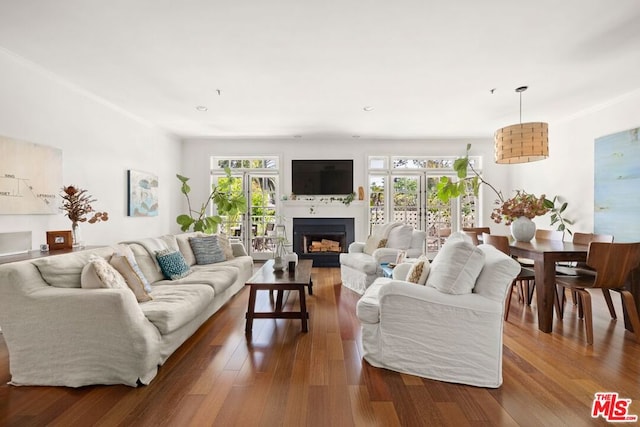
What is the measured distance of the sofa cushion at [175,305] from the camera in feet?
7.52

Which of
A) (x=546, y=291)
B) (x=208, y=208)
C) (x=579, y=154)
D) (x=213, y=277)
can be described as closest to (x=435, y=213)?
(x=579, y=154)

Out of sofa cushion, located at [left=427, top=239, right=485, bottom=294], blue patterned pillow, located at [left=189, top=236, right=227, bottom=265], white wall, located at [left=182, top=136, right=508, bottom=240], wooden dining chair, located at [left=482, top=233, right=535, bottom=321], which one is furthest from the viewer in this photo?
white wall, located at [left=182, top=136, right=508, bottom=240]

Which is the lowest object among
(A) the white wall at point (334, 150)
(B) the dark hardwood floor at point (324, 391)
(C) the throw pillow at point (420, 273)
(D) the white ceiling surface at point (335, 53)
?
(B) the dark hardwood floor at point (324, 391)

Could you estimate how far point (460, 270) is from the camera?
2191 mm

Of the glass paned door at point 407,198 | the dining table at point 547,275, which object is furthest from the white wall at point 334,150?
the dining table at point 547,275

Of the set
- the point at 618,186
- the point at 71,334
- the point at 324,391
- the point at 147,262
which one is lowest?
the point at 324,391

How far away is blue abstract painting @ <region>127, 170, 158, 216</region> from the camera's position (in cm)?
513

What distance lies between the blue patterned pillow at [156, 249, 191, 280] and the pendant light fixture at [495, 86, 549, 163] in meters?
3.93

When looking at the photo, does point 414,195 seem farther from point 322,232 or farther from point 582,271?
point 582,271

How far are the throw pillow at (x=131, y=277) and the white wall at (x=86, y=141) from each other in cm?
148

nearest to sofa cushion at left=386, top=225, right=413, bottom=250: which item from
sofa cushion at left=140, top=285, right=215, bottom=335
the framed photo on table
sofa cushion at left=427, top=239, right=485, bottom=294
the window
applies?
the window

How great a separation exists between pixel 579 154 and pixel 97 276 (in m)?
6.63

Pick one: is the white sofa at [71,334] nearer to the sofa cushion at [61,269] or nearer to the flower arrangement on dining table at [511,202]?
the sofa cushion at [61,269]

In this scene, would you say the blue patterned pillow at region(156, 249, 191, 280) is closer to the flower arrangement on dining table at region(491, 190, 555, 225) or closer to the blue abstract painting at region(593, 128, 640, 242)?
the flower arrangement on dining table at region(491, 190, 555, 225)
